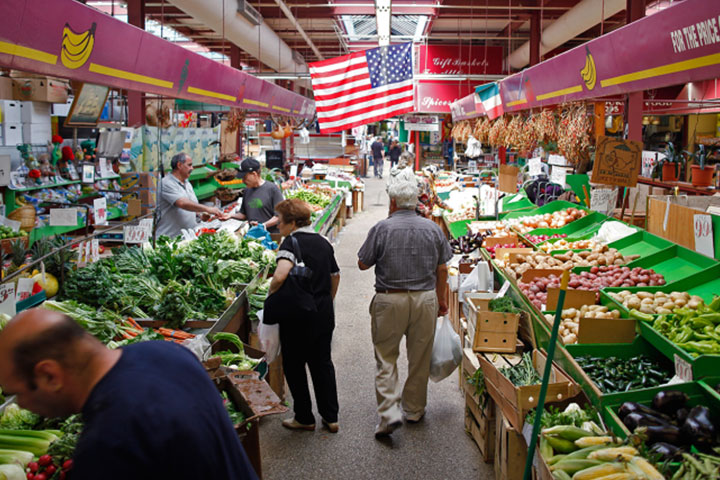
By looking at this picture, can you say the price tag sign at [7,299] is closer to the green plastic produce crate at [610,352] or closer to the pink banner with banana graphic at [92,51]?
the pink banner with banana graphic at [92,51]

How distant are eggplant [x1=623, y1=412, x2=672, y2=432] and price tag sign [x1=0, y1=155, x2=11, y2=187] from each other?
23.9ft

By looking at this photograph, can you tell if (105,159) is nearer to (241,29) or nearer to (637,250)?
(241,29)

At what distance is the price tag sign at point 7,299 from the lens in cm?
368

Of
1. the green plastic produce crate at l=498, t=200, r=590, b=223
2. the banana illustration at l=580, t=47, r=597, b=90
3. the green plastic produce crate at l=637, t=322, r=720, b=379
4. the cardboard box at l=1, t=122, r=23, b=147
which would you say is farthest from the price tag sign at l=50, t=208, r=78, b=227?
the green plastic produce crate at l=498, t=200, r=590, b=223

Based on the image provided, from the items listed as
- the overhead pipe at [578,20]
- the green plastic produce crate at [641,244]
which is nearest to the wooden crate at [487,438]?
the green plastic produce crate at [641,244]

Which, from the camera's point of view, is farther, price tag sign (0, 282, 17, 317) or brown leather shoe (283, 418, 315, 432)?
brown leather shoe (283, 418, 315, 432)

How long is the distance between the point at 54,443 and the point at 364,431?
248 centimetres

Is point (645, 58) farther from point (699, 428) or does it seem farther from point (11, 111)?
point (11, 111)

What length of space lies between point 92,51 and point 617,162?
442 centimetres

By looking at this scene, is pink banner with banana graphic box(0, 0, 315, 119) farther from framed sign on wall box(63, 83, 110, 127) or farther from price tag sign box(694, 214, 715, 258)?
price tag sign box(694, 214, 715, 258)

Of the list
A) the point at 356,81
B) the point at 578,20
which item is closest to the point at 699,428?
the point at 356,81

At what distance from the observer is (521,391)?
11.6 ft

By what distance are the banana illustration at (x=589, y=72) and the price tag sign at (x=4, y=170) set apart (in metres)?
6.60

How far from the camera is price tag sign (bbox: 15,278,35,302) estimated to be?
4.28 m
